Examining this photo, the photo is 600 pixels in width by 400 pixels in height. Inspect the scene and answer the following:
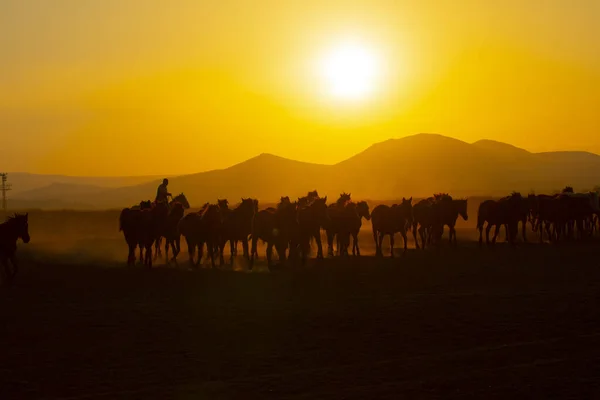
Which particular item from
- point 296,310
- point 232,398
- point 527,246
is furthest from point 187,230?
point 232,398

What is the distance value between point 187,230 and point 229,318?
12083 mm

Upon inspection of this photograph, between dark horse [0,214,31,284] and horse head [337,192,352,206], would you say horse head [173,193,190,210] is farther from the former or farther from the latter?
dark horse [0,214,31,284]

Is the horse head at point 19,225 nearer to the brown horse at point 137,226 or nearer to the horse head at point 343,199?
the brown horse at point 137,226

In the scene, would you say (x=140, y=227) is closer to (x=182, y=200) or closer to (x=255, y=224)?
(x=255, y=224)

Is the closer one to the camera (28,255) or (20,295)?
(20,295)

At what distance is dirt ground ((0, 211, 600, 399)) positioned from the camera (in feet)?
34.3

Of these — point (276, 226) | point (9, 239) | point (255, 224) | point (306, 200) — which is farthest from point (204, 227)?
point (306, 200)

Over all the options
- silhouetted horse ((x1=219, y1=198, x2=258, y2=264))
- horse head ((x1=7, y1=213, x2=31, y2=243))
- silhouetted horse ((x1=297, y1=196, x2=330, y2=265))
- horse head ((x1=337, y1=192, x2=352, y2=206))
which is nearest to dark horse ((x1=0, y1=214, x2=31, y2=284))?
horse head ((x1=7, y1=213, x2=31, y2=243))

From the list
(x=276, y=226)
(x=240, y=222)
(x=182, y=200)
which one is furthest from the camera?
(x=182, y=200)

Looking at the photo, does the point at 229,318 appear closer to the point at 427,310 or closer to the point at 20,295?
the point at 427,310

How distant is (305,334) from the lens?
45.3 ft

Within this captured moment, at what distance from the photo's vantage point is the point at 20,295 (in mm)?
19406

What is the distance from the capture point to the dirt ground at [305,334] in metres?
10.5

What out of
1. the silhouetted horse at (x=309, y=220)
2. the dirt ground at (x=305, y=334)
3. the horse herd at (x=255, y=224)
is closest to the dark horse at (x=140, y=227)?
the horse herd at (x=255, y=224)
